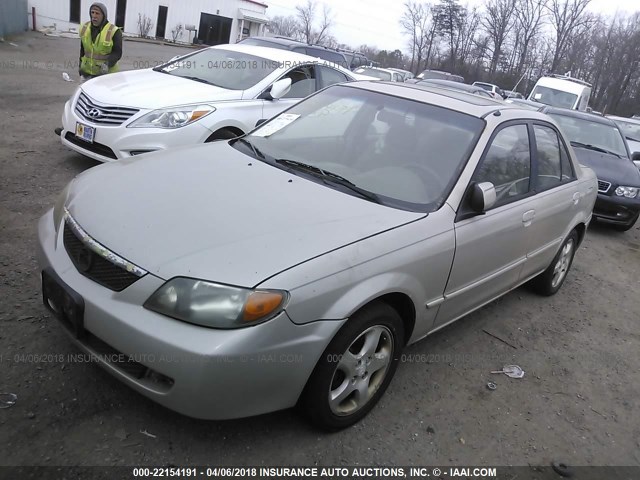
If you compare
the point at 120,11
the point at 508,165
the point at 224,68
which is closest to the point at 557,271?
the point at 508,165

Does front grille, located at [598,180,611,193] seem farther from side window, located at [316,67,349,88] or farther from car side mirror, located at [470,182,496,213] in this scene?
car side mirror, located at [470,182,496,213]

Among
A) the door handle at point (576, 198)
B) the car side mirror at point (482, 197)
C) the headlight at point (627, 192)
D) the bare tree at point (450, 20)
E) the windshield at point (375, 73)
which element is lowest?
the headlight at point (627, 192)

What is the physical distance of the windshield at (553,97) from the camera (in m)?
18.0

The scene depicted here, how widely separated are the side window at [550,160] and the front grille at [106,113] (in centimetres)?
377

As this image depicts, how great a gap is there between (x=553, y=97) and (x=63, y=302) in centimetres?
1914

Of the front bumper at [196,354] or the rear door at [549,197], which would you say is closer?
the front bumper at [196,354]

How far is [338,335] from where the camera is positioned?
241cm

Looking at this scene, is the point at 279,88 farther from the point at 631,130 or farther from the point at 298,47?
the point at 631,130

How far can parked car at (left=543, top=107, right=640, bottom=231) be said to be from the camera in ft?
24.9

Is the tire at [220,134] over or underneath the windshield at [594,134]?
underneath

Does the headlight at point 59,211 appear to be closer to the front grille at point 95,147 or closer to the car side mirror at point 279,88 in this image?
the front grille at point 95,147

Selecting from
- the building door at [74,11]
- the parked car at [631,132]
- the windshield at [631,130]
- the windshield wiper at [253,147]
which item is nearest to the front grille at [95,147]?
the windshield wiper at [253,147]

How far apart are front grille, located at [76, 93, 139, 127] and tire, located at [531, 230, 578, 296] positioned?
4.19 metres

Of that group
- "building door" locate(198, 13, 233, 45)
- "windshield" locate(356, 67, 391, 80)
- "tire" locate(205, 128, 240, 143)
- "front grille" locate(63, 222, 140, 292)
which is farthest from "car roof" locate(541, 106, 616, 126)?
"building door" locate(198, 13, 233, 45)
